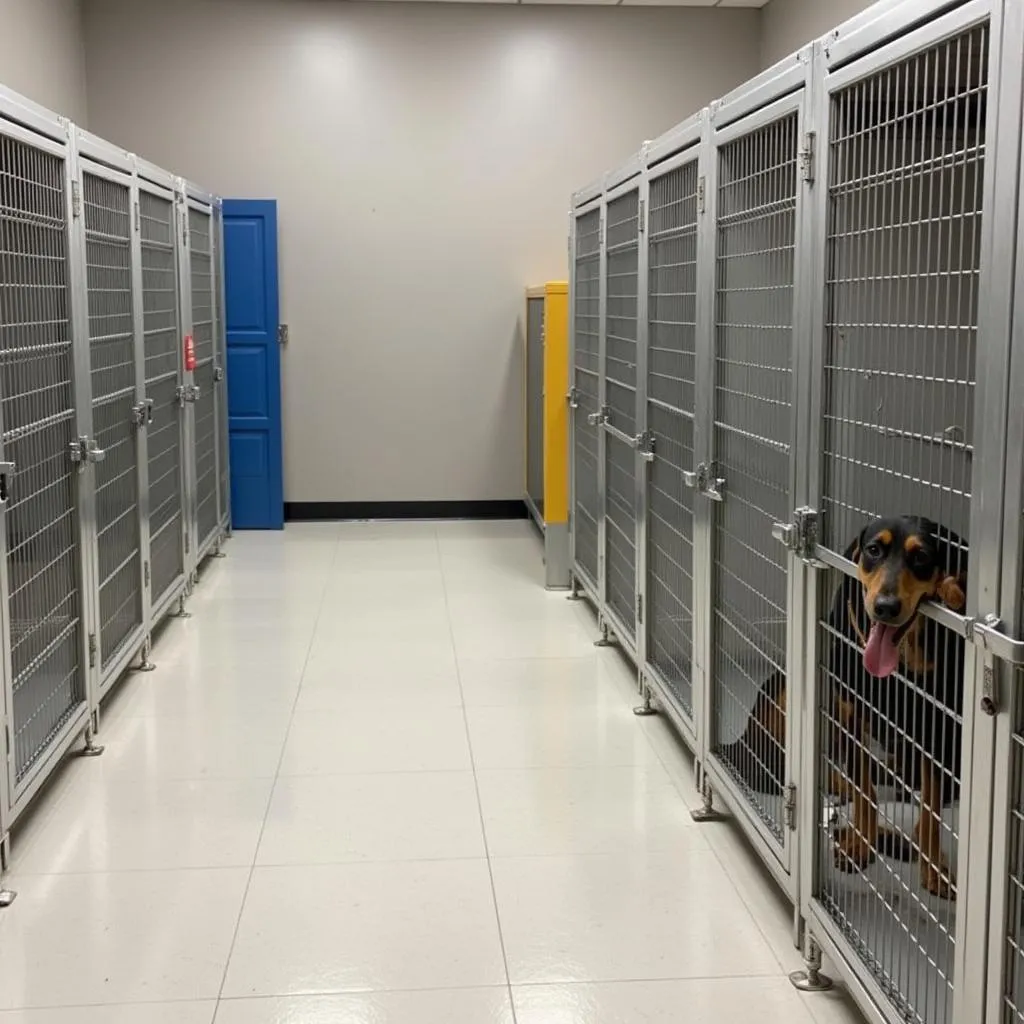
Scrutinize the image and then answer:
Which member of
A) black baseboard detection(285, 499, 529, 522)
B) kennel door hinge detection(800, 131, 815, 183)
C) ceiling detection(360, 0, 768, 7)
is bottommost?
black baseboard detection(285, 499, 529, 522)

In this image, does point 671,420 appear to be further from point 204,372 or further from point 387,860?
point 204,372

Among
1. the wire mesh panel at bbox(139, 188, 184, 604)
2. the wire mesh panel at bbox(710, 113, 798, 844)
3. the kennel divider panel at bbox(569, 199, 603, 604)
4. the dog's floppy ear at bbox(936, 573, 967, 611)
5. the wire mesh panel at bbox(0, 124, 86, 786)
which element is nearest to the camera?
the dog's floppy ear at bbox(936, 573, 967, 611)

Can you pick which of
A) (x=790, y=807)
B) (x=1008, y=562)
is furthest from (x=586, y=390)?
(x=1008, y=562)

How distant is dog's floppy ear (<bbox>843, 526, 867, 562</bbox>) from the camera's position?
2244 mm

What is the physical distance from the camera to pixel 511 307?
326 inches

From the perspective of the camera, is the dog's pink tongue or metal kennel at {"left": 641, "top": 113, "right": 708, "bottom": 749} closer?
the dog's pink tongue

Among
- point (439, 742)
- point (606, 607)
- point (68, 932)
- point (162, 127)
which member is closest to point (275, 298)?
point (162, 127)

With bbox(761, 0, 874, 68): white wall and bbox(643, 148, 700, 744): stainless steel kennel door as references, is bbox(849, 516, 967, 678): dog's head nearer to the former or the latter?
bbox(643, 148, 700, 744): stainless steel kennel door

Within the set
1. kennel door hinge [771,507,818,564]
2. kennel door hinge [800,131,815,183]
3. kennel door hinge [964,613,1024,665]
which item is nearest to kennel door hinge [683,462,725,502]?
kennel door hinge [771,507,818,564]

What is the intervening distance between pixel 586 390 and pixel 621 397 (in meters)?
0.93

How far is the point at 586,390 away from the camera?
18.8 feet

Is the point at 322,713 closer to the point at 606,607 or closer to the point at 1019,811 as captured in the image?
the point at 606,607

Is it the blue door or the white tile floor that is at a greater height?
the blue door

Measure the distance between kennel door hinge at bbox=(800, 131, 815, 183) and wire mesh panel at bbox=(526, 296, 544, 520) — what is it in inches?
184
